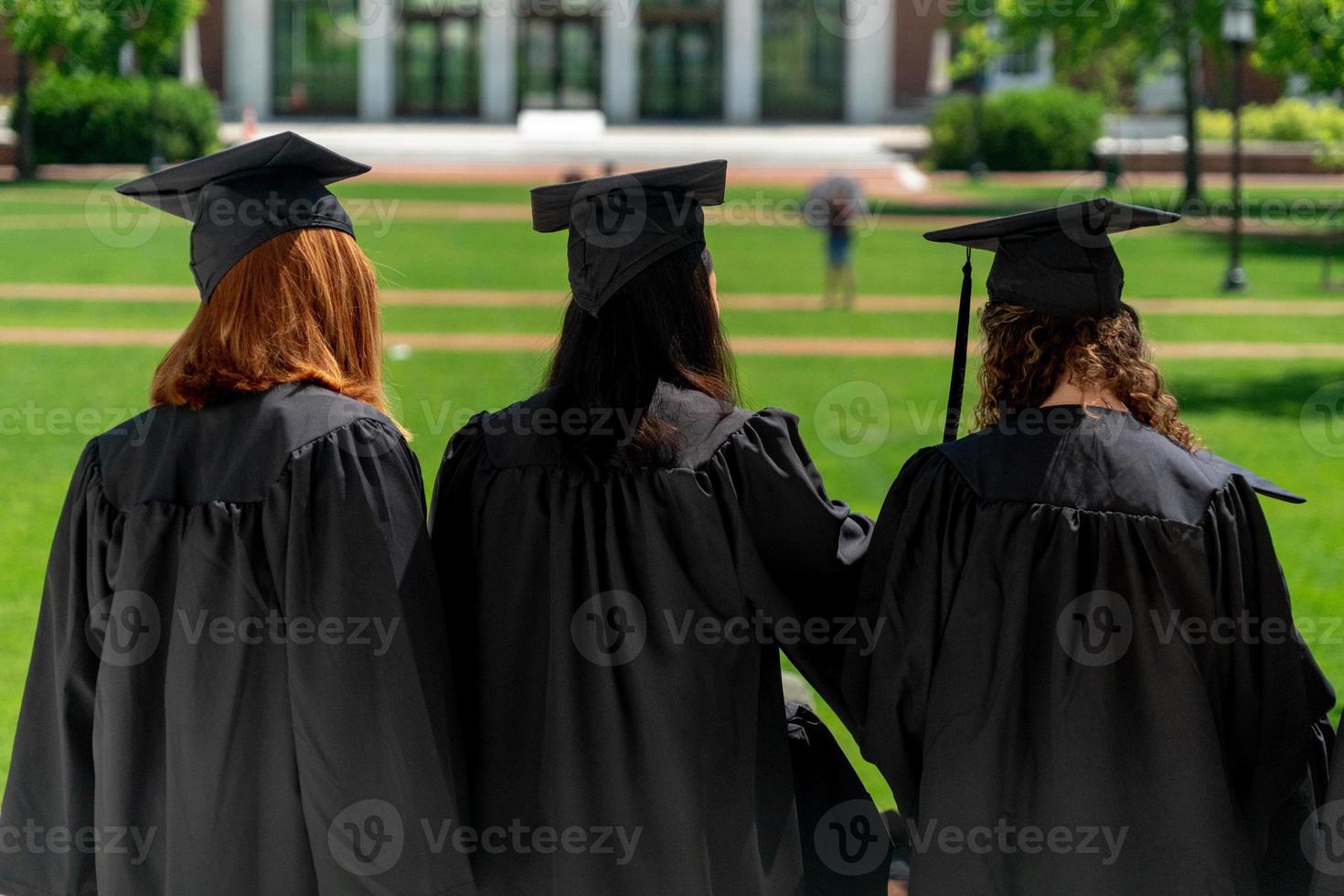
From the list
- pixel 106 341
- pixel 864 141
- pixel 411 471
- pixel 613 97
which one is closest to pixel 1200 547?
pixel 411 471

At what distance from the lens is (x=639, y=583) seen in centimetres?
323

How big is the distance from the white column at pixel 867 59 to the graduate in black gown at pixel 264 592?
162 ft

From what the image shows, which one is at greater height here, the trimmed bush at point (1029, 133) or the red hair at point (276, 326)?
the trimmed bush at point (1029, 133)

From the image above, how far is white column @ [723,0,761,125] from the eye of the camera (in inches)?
2024

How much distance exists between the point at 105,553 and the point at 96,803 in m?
0.51

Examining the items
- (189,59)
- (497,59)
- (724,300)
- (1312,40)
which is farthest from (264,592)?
(497,59)

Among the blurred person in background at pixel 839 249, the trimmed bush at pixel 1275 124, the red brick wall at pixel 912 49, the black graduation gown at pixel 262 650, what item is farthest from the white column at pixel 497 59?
the black graduation gown at pixel 262 650

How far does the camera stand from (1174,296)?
65.0 feet

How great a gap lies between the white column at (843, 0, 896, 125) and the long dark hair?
1941 inches

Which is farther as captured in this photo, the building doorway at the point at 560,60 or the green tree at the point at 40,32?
the building doorway at the point at 560,60

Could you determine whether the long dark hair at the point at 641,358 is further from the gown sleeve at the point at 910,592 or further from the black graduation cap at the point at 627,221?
the gown sleeve at the point at 910,592

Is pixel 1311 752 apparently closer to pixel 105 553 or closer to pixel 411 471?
pixel 411 471

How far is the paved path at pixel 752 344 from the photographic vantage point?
14.7m

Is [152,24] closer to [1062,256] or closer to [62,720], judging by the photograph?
[62,720]
